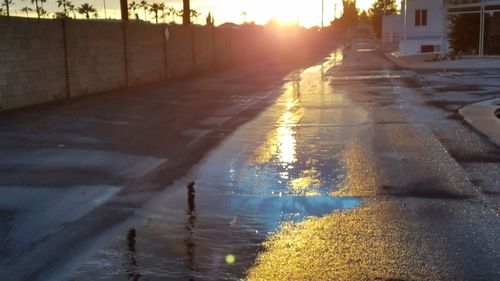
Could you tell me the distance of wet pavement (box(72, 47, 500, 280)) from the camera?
17.4 ft

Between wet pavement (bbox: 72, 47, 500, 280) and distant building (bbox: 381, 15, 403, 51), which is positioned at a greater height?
distant building (bbox: 381, 15, 403, 51)

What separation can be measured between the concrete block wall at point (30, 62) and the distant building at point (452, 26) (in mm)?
28370

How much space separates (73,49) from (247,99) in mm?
5865

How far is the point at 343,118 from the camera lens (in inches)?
594

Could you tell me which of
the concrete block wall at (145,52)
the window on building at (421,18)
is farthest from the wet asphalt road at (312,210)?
Answer: the window on building at (421,18)

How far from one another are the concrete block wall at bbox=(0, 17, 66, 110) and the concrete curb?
37.9 ft

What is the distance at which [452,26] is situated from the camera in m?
46.1

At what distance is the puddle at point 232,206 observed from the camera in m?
5.41

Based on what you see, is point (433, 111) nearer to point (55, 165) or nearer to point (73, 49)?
point (55, 165)

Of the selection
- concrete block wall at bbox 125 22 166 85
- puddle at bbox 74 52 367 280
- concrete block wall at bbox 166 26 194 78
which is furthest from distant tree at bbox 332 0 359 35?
puddle at bbox 74 52 367 280

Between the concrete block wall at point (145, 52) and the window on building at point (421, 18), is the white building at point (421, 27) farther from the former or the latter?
the concrete block wall at point (145, 52)

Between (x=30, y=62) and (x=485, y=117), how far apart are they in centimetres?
1218

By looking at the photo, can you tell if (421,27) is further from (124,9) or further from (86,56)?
(86,56)

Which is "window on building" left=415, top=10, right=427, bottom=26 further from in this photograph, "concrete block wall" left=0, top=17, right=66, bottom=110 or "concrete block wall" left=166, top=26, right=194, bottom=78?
"concrete block wall" left=0, top=17, right=66, bottom=110
